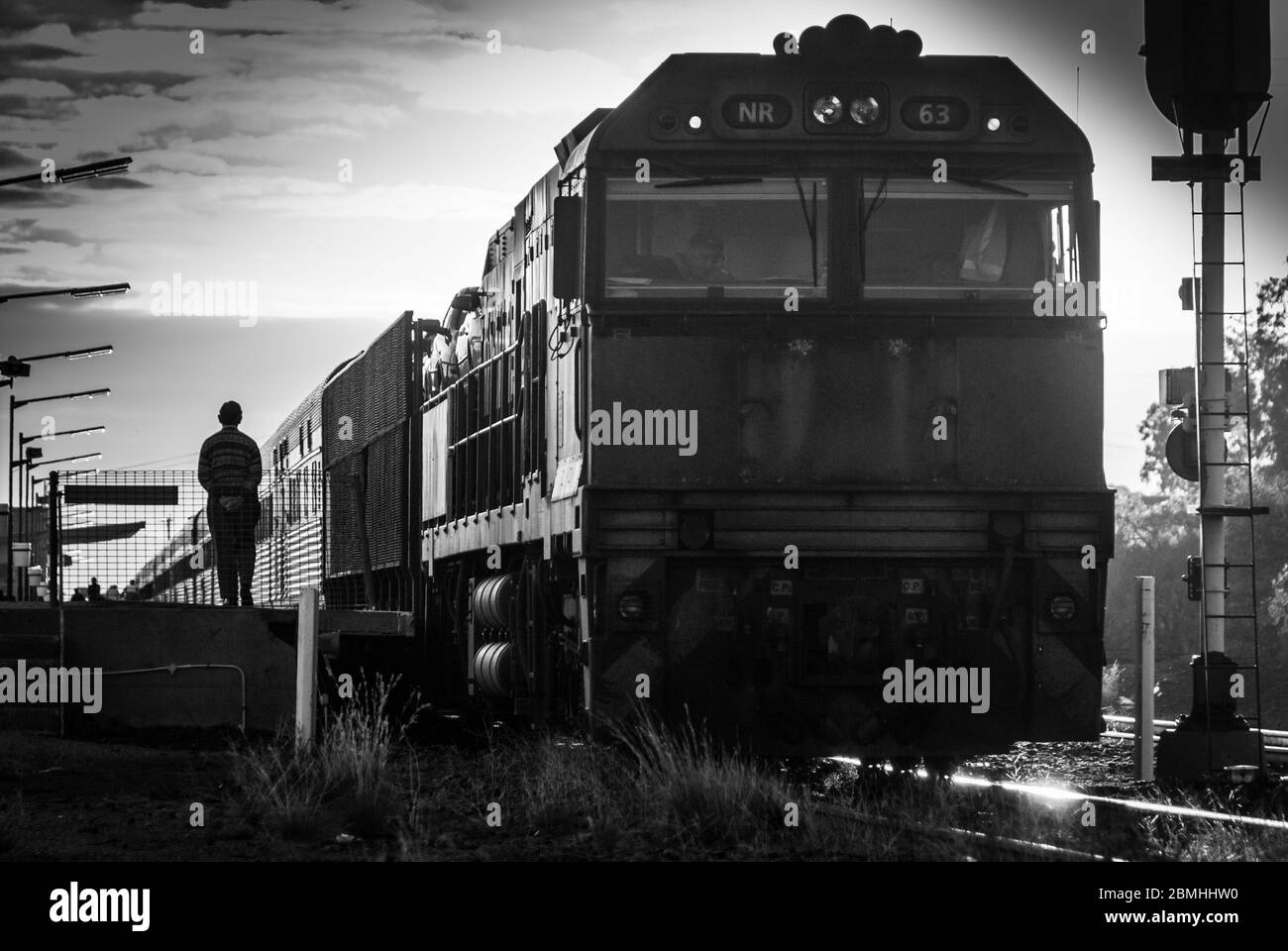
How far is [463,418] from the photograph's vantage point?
16.2m

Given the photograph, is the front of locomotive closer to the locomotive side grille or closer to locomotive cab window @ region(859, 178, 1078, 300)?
A: locomotive cab window @ region(859, 178, 1078, 300)

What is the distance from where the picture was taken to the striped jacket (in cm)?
1616

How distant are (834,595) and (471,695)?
220 inches

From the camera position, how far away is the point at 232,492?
53.1 ft

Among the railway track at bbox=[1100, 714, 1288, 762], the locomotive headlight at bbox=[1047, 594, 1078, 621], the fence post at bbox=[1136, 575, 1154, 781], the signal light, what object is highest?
the signal light

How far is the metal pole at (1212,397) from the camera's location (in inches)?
543

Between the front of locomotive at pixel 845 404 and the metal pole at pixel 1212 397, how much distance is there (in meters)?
3.20

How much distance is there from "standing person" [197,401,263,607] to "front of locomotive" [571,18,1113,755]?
238 inches

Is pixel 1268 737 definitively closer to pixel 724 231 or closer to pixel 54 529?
pixel 724 231

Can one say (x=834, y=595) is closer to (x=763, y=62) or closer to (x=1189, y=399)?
(x=763, y=62)

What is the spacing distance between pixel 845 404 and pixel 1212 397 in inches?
165

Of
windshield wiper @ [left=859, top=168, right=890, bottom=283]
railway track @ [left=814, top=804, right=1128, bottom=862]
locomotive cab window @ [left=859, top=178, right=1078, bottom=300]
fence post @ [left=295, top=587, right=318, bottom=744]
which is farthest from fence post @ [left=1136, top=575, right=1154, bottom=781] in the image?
fence post @ [left=295, top=587, right=318, bottom=744]
